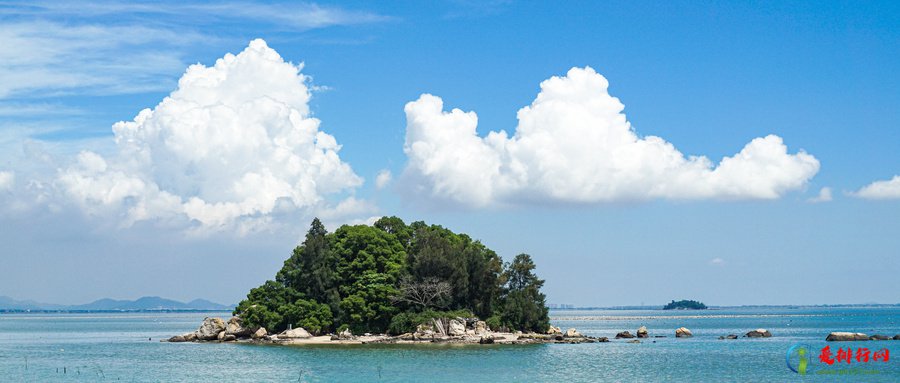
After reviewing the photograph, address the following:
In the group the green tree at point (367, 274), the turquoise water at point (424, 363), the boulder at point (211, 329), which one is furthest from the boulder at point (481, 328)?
the boulder at point (211, 329)

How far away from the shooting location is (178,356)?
3174 inches

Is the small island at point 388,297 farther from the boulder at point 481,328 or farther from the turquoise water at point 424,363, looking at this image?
the turquoise water at point 424,363

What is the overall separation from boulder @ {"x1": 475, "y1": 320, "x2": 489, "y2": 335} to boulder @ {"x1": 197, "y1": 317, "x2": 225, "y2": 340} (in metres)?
28.0

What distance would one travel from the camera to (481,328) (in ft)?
315

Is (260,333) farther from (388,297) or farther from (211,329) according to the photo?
(388,297)

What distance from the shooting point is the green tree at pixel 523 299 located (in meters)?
99.6

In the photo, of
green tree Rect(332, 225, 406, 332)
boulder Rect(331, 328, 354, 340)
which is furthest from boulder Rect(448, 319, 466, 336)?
boulder Rect(331, 328, 354, 340)

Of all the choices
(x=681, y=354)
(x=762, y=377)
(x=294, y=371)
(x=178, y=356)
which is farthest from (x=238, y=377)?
(x=681, y=354)

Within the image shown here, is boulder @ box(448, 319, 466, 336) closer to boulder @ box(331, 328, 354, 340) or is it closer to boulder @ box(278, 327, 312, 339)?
boulder @ box(331, 328, 354, 340)

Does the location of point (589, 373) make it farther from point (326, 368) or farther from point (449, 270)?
point (449, 270)

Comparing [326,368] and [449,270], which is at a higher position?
[449,270]

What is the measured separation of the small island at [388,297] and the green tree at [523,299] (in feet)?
0.35

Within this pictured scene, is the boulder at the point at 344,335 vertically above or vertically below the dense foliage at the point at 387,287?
below

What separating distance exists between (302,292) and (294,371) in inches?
1380
